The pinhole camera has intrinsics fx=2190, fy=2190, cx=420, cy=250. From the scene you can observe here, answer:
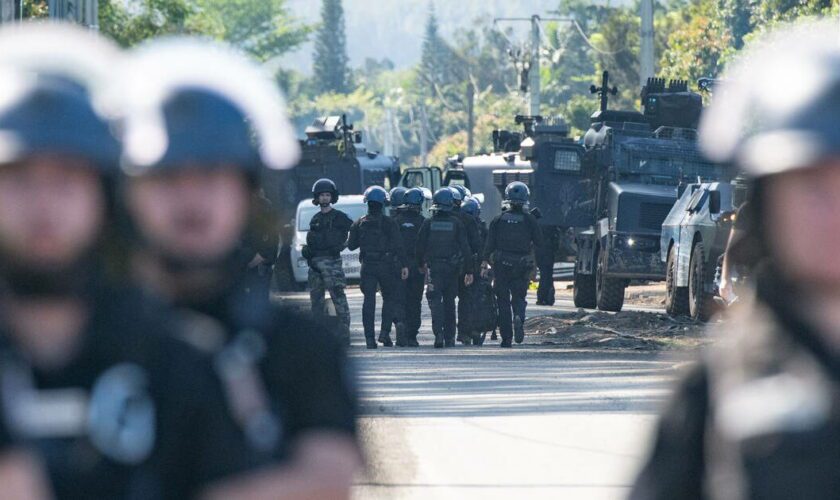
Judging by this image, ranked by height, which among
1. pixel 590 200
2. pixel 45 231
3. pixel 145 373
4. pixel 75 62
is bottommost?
pixel 590 200

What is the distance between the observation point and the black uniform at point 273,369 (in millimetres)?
3020

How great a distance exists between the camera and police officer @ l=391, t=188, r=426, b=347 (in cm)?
2261

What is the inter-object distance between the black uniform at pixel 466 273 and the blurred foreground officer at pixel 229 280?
19.3 metres

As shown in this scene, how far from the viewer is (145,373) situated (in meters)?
3.04

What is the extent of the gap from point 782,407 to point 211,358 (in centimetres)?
80

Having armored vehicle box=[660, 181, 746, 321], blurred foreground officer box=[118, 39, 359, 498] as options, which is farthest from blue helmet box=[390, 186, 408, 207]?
blurred foreground officer box=[118, 39, 359, 498]

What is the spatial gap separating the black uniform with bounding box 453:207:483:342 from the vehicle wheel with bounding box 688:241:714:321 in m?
2.63

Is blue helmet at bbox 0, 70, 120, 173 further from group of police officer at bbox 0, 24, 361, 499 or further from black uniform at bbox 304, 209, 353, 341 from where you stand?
black uniform at bbox 304, 209, 353, 341

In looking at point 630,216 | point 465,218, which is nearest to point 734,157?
point 465,218

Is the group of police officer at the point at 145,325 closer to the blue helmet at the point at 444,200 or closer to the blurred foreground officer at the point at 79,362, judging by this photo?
the blurred foreground officer at the point at 79,362

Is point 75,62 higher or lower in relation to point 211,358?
higher

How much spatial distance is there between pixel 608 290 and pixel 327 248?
8.12 m

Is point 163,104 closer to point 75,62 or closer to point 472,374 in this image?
point 75,62

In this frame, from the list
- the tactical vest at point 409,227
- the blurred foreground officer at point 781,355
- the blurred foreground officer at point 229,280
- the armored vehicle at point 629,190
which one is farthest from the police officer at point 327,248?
the blurred foreground officer at point 781,355
